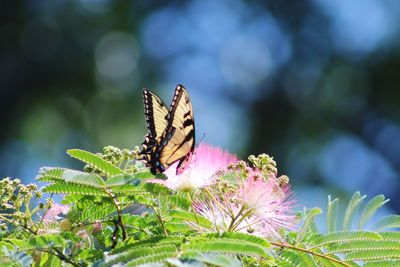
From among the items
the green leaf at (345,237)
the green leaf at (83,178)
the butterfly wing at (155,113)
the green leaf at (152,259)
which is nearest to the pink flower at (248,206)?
the green leaf at (345,237)

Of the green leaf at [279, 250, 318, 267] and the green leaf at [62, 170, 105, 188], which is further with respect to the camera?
the green leaf at [279, 250, 318, 267]

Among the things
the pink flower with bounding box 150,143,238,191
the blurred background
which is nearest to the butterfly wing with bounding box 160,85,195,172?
the pink flower with bounding box 150,143,238,191

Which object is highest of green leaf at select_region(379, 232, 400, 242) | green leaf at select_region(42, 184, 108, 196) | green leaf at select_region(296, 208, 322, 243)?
green leaf at select_region(42, 184, 108, 196)

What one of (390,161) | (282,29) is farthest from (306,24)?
(390,161)

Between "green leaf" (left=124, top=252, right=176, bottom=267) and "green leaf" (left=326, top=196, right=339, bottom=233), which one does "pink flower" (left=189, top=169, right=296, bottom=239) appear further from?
"green leaf" (left=326, top=196, right=339, bottom=233)

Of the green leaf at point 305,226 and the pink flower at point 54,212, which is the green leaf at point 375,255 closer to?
the green leaf at point 305,226

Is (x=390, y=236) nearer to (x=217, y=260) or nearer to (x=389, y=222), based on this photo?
(x=389, y=222)
